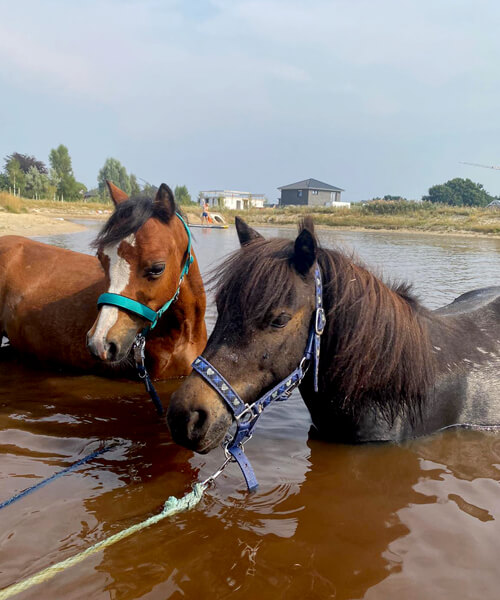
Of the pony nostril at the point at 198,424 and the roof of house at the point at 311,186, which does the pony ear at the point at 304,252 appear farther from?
the roof of house at the point at 311,186

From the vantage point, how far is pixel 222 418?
1.99 meters

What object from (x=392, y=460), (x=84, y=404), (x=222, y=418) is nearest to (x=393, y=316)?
(x=392, y=460)

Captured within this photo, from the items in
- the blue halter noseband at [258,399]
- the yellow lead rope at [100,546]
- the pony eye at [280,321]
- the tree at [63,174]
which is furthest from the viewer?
the tree at [63,174]

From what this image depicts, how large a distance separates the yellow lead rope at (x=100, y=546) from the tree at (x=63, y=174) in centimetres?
6334

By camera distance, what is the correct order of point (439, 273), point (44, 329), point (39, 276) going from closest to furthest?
1. point (44, 329)
2. point (39, 276)
3. point (439, 273)

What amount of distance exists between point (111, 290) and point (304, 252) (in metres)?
1.41

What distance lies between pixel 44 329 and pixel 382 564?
381 centimetres

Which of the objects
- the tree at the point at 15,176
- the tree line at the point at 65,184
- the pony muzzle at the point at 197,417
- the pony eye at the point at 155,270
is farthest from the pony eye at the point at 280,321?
the tree at the point at 15,176

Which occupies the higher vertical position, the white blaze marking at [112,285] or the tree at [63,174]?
the tree at [63,174]

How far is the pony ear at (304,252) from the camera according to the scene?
2.16m

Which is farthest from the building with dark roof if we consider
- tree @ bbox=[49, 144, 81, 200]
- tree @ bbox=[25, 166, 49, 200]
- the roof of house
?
tree @ bbox=[25, 166, 49, 200]

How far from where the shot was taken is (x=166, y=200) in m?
3.47

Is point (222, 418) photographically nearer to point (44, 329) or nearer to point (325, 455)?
point (325, 455)

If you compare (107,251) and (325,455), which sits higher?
(107,251)
